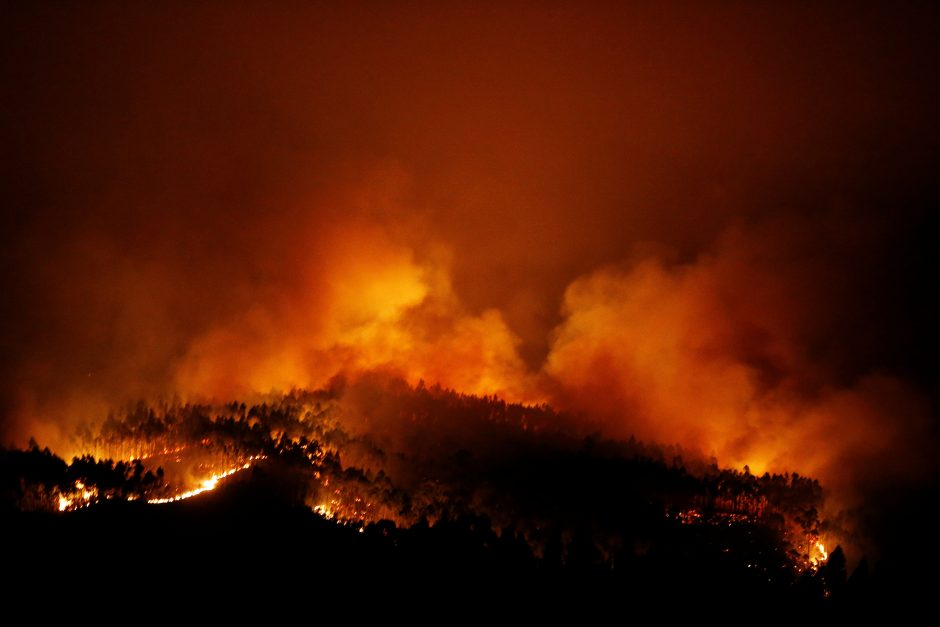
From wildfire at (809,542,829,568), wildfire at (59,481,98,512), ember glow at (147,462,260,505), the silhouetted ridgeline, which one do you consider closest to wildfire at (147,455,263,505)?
ember glow at (147,462,260,505)

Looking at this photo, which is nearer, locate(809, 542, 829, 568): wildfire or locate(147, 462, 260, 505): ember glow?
locate(147, 462, 260, 505): ember glow

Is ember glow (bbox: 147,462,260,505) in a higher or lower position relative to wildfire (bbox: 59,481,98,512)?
higher

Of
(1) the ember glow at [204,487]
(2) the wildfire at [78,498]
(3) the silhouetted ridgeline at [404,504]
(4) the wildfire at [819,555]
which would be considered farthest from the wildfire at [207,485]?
(4) the wildfire at [819,555]

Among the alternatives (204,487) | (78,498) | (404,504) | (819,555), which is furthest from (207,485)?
(819,555)

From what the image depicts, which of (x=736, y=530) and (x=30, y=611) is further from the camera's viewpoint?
(x=736, y=530)

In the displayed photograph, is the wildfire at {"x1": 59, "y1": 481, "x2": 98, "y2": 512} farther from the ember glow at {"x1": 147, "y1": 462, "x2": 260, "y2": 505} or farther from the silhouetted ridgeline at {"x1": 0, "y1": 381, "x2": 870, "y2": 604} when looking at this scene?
the ember glow at {"x1": 147, "y1": 462, "x2": 260, "y2": 505}

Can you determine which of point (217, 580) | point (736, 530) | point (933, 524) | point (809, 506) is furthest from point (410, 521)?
point (933, 524)

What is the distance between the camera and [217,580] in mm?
25641

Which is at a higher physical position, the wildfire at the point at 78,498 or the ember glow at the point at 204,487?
the ember glow at the point at 204,487

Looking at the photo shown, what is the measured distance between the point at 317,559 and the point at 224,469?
9762mm

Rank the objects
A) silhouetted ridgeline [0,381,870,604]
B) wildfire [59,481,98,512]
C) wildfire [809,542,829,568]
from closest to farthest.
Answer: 1. silhouetted ridgeline [0,381,870,604]
2. wildfire [59,481,98,512]
3. wildfire [809,542,829,568]

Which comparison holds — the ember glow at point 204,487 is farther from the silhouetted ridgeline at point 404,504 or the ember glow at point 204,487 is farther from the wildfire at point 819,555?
the wildfire at point 819,555

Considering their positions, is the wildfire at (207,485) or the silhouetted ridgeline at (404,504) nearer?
the silhouetted ridgeline at (404,504)

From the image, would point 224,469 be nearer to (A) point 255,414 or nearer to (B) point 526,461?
(A) point 255,414
